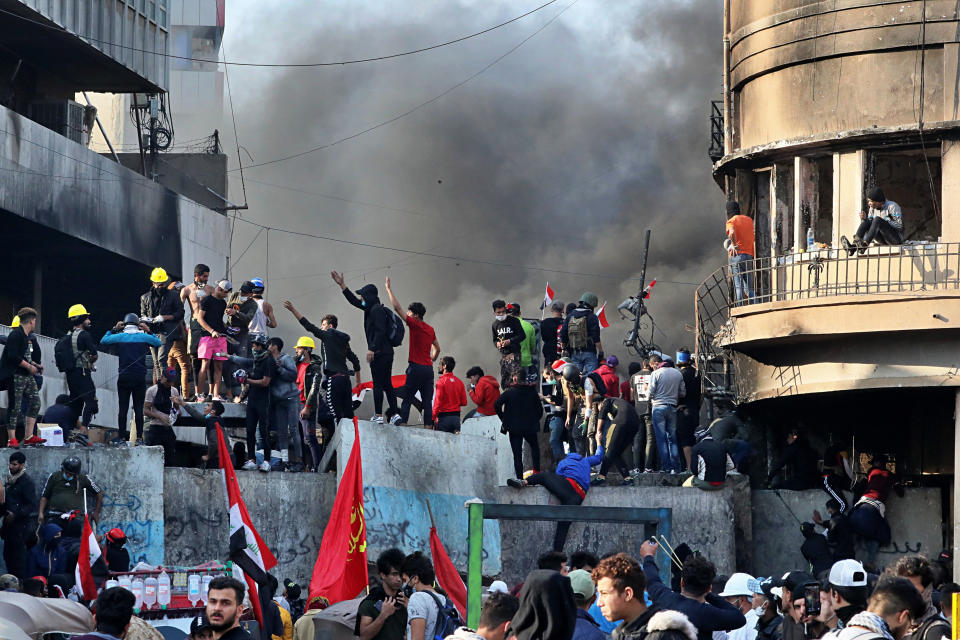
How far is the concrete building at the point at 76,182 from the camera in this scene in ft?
104

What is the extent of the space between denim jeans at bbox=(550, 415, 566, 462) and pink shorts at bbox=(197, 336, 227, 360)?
4213 millimetres

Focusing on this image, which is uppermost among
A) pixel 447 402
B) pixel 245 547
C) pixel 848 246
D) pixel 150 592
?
pixel 848 246

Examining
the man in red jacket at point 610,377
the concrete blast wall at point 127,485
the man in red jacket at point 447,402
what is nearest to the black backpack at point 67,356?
the concrete blast wall at point 127,485

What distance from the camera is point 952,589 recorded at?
35.5 ft

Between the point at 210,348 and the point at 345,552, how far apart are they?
5.86 meters

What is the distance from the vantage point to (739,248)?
21.7m

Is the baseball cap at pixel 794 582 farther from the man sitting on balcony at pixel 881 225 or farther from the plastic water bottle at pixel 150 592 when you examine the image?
the man sitting on balcony at pixel 881 225

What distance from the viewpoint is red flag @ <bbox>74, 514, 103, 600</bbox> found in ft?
45.2

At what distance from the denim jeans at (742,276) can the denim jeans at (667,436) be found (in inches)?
93.9

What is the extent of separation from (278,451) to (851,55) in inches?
348

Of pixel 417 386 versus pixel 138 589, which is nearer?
pixel 138 589

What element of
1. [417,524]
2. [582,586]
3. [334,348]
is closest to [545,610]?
[582,586]

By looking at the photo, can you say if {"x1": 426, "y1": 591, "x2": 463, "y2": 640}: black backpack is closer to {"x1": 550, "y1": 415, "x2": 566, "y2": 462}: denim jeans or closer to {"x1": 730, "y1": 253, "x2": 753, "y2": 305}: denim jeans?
{"x1": 550, "y1": 415, "x2": 566, "y2": 462}: denim jeans

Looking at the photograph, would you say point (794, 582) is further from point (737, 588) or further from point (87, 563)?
point (87, 563)
